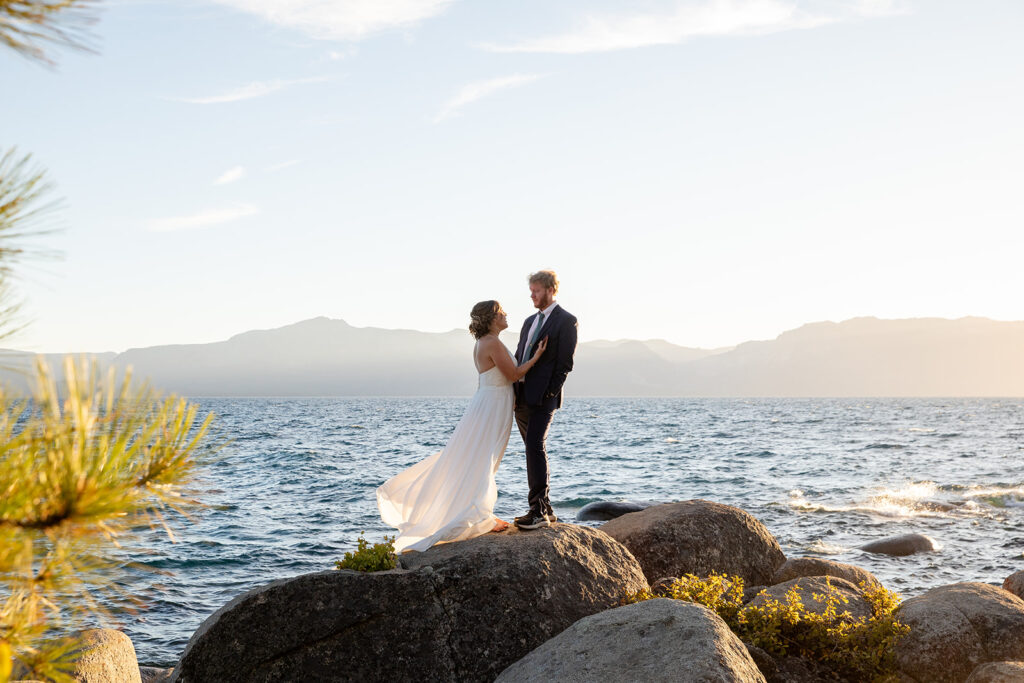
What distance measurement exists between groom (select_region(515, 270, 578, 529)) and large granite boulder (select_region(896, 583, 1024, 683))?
4.34m

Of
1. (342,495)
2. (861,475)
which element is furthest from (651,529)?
(861,475)

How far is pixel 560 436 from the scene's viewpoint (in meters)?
60.8

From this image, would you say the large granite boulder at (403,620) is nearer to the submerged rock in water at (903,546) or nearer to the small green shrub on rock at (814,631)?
the small green shrub on rock at (814,631)

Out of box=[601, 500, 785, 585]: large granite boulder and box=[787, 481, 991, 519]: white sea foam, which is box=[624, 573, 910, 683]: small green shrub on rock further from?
box=[787, 481, 991, 519]: white sea foam

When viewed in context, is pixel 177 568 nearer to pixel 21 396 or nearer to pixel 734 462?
pixel 21 396

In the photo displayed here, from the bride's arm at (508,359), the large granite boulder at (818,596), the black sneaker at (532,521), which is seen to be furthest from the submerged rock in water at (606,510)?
the bride's arm at (508,359)

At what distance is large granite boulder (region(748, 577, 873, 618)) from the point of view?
28.4 ft

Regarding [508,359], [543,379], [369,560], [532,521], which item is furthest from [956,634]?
[369,560]

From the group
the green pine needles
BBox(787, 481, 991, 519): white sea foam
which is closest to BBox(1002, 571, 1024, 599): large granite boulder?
BBox(787, 481, 991, 519): white sea foam

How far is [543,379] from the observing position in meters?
9.46

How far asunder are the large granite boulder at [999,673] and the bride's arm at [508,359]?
5852 millimetres

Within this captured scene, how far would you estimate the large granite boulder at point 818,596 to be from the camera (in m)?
8.66

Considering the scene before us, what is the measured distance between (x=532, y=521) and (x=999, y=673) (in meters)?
5.19

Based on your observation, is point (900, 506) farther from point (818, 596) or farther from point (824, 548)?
point (818, 596)
